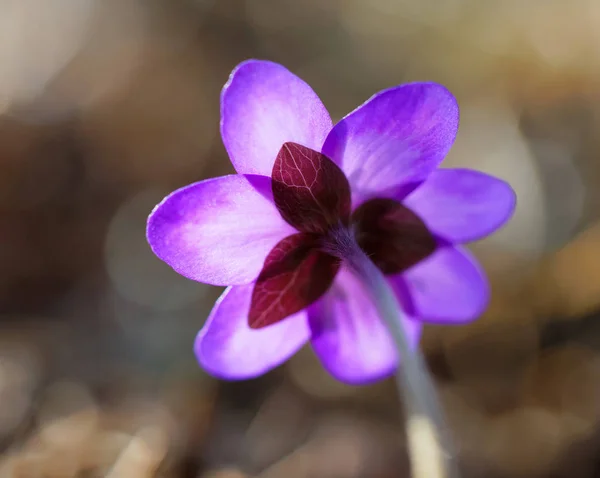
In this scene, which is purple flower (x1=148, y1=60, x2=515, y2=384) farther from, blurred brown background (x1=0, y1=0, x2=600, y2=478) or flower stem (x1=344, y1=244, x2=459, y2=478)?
blurred brown background (x1=0, y1=0, x2=600, y2=478)

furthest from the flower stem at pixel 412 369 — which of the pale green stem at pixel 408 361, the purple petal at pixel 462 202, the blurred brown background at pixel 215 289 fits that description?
the blurred brown background at pixel 215 289

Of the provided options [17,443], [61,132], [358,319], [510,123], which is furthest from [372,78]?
[17,443]

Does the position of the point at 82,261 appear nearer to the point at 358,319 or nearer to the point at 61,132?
the point at 61,132

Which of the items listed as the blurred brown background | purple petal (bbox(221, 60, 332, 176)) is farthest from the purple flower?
the blurred brown background

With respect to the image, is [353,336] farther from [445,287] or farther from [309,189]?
[309,189]

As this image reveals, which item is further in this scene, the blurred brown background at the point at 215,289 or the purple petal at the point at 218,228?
the blurred brown background at the point at 215,289

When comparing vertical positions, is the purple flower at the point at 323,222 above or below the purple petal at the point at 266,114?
below

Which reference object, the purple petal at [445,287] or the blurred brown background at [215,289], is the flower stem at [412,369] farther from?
the blurred brown background at [215,289]
